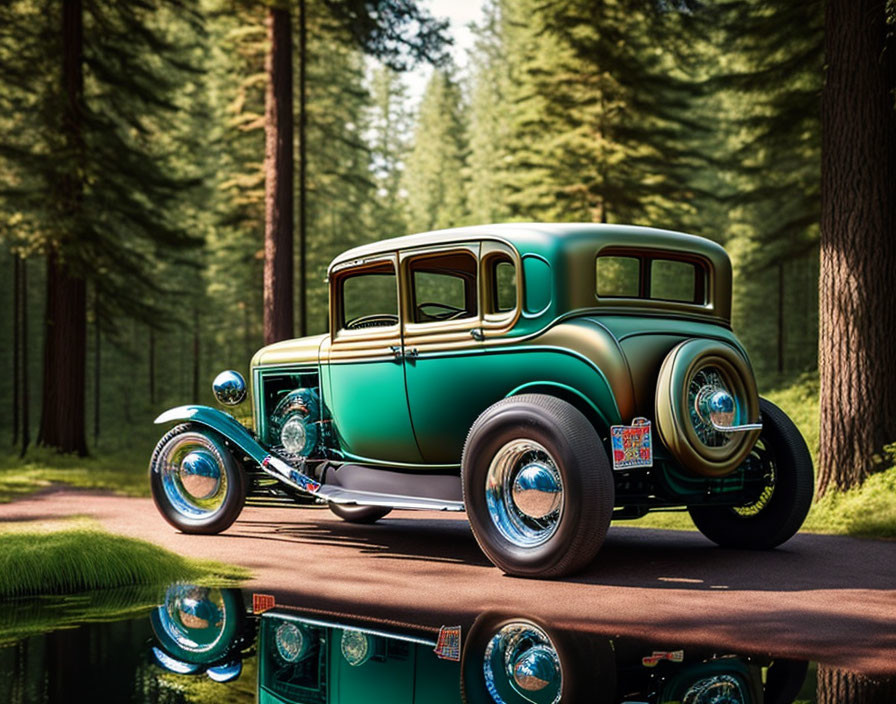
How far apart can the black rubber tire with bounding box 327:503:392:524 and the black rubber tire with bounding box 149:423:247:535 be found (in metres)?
1.37

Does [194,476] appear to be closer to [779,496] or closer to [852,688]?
[779,496]

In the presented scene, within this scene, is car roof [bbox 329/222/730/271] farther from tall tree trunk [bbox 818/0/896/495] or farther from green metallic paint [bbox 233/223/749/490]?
tall tree trunk [bbox 818/0/896/495]

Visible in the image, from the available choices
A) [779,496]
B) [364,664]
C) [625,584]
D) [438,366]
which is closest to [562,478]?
[625,584]

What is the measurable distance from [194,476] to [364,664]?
16.7 feet

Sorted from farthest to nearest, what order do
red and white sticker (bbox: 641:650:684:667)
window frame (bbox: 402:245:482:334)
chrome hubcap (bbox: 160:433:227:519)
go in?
chrome hubcap (bbox: 160:433:227:519) → window frame (bbox: 402:245:482:334) → red and white sticker (bbox: 641:650:684:667)

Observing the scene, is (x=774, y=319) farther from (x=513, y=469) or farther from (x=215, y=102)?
(x=513, y=469)

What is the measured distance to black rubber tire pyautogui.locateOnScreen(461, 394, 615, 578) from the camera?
21.4 feet

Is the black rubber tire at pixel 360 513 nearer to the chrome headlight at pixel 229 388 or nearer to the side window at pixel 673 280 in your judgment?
the chrome headlight at pixel 229 388

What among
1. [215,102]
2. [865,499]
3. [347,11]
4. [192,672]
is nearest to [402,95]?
[215,102]

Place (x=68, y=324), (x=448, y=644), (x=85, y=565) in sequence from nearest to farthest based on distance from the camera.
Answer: (x=448, y=644) < (x=85, y=565) < (x=68, y=324)

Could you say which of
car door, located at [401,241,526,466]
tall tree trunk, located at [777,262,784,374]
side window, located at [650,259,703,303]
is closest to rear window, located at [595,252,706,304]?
side window, located at [650,259,703,303]

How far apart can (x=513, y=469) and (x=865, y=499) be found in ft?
13.3

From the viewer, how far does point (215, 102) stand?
122 ft

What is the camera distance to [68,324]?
19250mm
